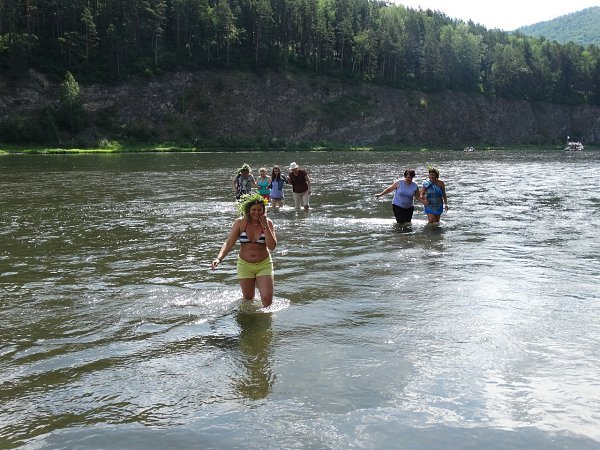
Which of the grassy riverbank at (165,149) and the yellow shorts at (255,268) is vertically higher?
the grassy riverbank at (165,149)

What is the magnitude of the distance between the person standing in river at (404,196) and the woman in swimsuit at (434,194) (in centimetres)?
26

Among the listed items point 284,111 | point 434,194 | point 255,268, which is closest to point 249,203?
point 255,268

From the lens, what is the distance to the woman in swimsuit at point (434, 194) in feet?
58.7

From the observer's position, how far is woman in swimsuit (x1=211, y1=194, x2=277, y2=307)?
31.8ft

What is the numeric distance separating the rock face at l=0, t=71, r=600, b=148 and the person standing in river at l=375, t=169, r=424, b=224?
2638 inches

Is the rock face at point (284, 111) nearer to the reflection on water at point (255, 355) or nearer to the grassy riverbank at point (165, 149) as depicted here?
the grassy riverbank at point (165, 149)

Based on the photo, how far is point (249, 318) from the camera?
375 inches

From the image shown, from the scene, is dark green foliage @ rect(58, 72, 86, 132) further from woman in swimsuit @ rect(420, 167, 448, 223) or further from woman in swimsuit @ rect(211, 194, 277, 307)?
woman in swimsuit @ rect(211, 194, 277, 307)

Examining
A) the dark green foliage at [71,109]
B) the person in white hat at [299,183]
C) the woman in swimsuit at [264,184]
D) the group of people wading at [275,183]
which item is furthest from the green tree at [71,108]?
the person in white hat at [299,183]

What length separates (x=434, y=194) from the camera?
1828 cm

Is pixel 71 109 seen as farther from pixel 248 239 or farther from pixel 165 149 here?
pixel 248 239

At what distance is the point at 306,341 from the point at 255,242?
2.02m

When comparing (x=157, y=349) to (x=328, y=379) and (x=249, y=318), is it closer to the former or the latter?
(x=249, y=318)

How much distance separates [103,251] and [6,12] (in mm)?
93638
